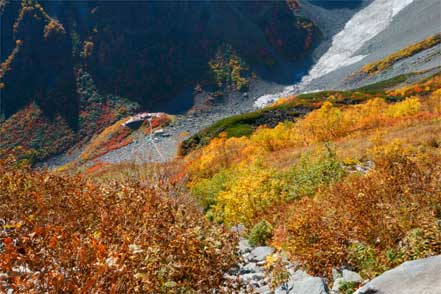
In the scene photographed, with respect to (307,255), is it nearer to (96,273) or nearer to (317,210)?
(317,210)

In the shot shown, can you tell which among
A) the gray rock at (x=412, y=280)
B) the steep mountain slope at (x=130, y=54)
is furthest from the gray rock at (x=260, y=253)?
the steep mountain slope at (x=130, y=54)

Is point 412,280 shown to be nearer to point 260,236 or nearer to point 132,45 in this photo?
point 260,236

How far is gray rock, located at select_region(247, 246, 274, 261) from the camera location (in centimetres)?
774

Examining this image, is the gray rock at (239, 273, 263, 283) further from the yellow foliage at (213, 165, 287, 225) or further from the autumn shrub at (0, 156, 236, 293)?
the yellow foliage at (213, 165, 287, 225)

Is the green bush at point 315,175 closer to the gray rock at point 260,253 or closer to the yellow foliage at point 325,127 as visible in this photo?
the gray rock at point 260,253

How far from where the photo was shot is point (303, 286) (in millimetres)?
5238

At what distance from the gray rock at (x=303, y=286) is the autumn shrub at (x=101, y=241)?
83 cm

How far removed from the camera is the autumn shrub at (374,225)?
17.6ft

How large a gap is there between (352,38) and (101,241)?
321 ft

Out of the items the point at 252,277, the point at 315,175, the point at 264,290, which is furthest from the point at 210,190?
the point at 264,290

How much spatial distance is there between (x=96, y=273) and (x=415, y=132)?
16.3 m

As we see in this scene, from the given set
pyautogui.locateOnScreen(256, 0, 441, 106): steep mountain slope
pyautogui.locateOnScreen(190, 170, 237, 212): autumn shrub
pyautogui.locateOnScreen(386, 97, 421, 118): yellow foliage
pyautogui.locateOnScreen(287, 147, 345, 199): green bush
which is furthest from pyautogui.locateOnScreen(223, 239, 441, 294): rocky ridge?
pyautogui.locateOnScreen(256, 0, 441, 106): steep mountain slope

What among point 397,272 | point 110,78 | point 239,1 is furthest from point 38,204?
point 239,1

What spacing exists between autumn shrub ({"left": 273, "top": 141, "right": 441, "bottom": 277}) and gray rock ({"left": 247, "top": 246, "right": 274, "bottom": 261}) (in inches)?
9.7
